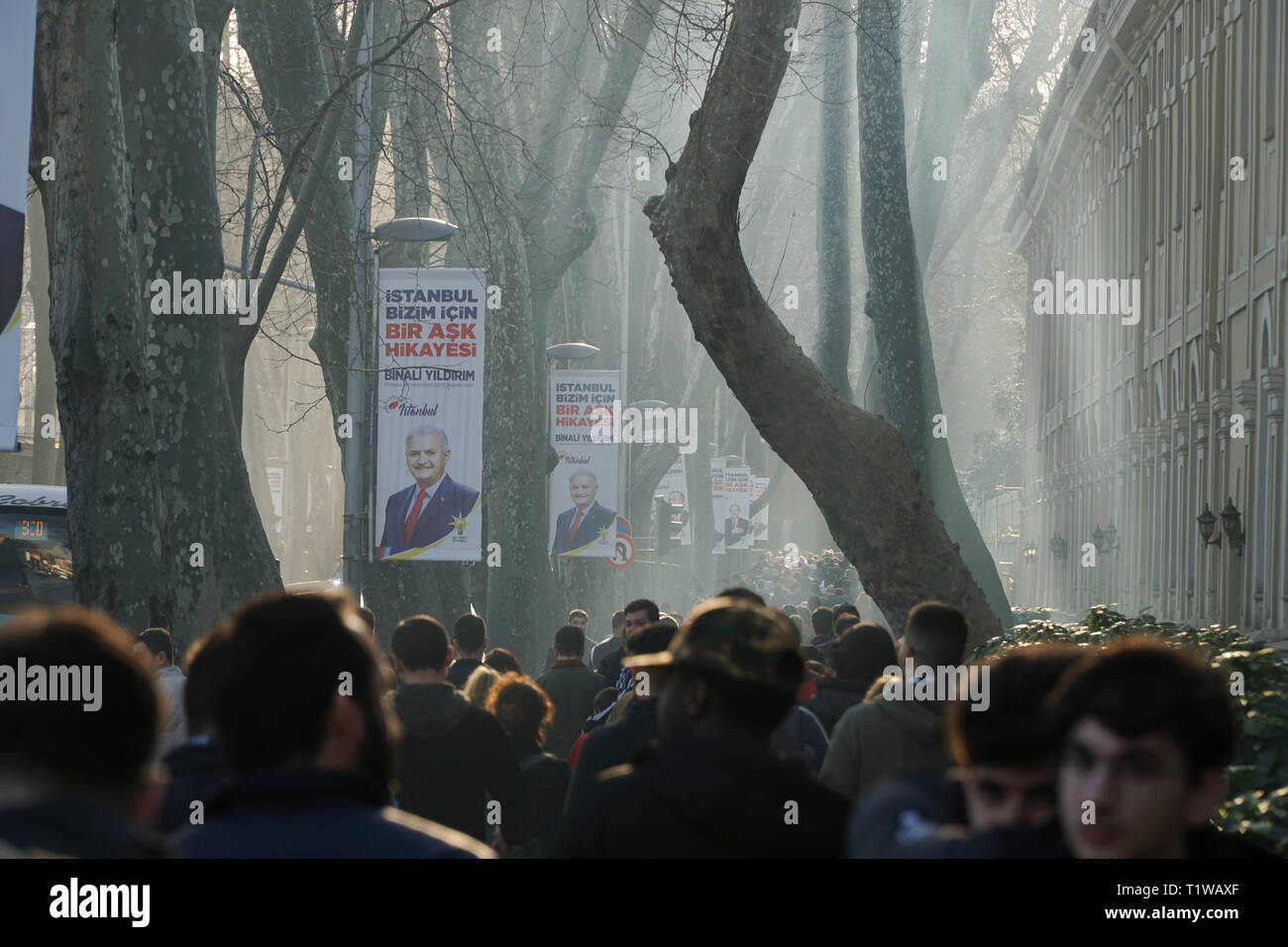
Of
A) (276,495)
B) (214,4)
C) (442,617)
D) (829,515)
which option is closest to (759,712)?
(829,515)

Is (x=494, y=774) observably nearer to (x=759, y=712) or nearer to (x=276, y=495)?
(x=759, y=712)

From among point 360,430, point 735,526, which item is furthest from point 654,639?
point 735,526

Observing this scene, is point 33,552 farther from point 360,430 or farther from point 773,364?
point 773,364

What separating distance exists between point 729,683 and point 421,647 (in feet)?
10.3

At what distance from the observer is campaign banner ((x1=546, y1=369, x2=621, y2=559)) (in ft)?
84.9

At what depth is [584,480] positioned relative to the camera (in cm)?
Result: 2595

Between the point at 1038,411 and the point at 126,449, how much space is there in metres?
49.3

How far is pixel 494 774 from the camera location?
20.8 feet

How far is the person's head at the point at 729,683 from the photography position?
11.6 feet

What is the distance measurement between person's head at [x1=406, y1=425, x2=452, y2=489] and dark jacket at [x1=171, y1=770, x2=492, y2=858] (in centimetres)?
1252

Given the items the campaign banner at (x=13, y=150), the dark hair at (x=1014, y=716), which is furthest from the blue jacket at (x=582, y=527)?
the dark hair at (x=1014, y=716)

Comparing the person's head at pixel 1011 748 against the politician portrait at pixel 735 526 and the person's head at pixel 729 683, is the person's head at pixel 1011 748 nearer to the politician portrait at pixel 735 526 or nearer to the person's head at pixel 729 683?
the person's head at pixel 729 683

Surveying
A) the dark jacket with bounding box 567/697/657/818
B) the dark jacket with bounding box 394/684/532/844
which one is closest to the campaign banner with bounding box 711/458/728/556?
the dark jacket with bounding box 394/684/532/844

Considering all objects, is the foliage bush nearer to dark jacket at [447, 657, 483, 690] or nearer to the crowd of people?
the crowd of people
